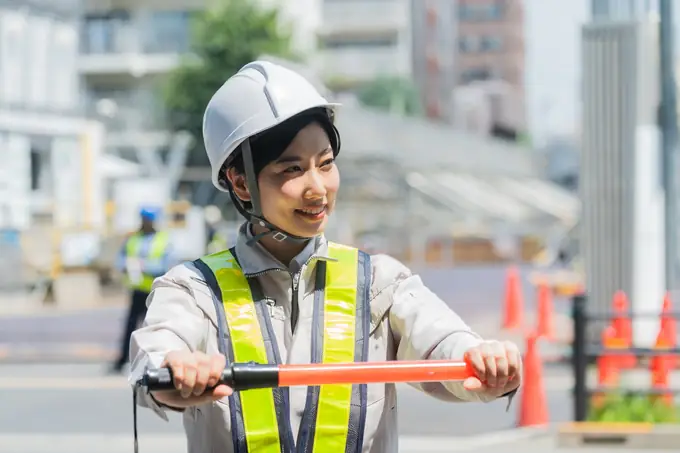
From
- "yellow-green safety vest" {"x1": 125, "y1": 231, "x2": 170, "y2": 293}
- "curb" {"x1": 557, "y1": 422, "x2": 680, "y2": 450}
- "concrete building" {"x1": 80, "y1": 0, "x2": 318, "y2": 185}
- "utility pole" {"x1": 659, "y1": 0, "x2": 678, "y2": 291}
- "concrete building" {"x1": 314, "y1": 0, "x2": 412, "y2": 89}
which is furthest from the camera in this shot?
"concrete building" {"x1": 314, "y1": 0, "x2": 412, "y2": 89}

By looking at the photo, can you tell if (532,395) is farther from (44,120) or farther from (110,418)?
(44,120)

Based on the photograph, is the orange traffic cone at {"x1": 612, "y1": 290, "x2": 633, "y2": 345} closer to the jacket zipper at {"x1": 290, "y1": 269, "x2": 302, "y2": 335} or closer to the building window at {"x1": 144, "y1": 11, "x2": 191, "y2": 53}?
the jacket zipper at {"x1": 290, "y1": 269, "x2": 302, "y2": 335}

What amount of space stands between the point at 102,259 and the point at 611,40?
16.2 m

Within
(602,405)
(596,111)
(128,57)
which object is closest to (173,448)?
(602,405)

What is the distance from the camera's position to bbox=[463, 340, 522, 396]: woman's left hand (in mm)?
2393

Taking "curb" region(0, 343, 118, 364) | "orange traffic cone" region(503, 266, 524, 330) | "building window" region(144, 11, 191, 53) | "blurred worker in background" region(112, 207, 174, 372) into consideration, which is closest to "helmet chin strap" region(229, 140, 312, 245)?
"blurred worker in background" region(112, 207, 174, 372)

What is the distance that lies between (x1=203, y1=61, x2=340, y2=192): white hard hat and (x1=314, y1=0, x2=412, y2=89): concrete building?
5488 cm

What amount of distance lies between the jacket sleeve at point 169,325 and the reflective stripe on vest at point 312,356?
37 millimetres

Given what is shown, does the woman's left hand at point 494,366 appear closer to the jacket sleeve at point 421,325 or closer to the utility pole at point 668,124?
the jacket sleeve at point 421,325

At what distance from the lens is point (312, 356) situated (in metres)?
2.66

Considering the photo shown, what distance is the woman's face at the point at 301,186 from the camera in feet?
8.99

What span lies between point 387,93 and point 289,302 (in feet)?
193

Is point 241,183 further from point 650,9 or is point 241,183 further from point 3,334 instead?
point 3,334

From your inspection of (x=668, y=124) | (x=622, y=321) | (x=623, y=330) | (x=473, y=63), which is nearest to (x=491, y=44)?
(x=473, y=63)
